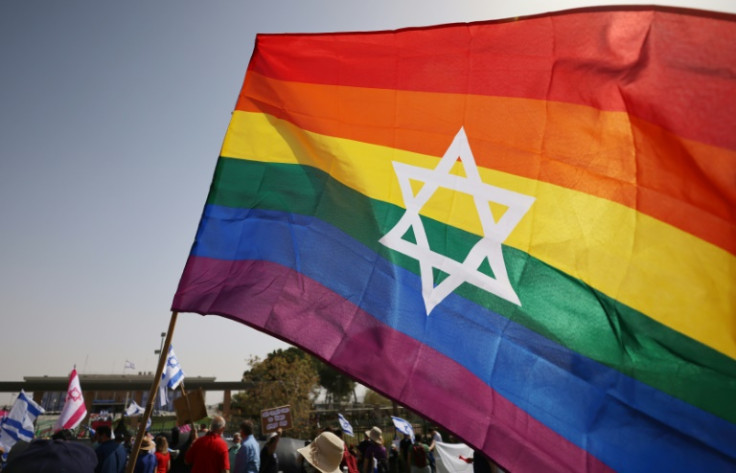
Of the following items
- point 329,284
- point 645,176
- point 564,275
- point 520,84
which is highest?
point 520,84

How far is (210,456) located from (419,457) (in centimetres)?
531

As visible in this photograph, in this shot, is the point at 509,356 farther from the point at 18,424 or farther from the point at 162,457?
the point at 18,424

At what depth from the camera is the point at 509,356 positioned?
2666mm

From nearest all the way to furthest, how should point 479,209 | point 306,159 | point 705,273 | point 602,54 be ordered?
A: point 705,273 < point 602,54 < point 479,209 < point 306,159

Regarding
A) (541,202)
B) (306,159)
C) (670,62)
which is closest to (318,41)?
(306,159)

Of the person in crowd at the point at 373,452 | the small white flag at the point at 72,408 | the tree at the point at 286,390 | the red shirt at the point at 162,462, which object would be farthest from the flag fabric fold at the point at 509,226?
the tree at the point at 286,390

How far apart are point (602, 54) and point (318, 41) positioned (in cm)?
210

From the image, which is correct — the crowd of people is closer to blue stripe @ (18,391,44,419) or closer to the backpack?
the backpack

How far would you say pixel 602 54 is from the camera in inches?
109

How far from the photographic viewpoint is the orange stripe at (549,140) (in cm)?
238

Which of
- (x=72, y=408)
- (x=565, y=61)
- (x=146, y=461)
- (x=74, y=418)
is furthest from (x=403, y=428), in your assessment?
(x=565, y=61)

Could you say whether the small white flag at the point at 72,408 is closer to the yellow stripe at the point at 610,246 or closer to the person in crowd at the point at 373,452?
the person in crowd at the point at 373,452

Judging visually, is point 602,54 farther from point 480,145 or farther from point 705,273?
point 705,273

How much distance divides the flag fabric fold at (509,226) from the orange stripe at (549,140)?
0.04 ft
